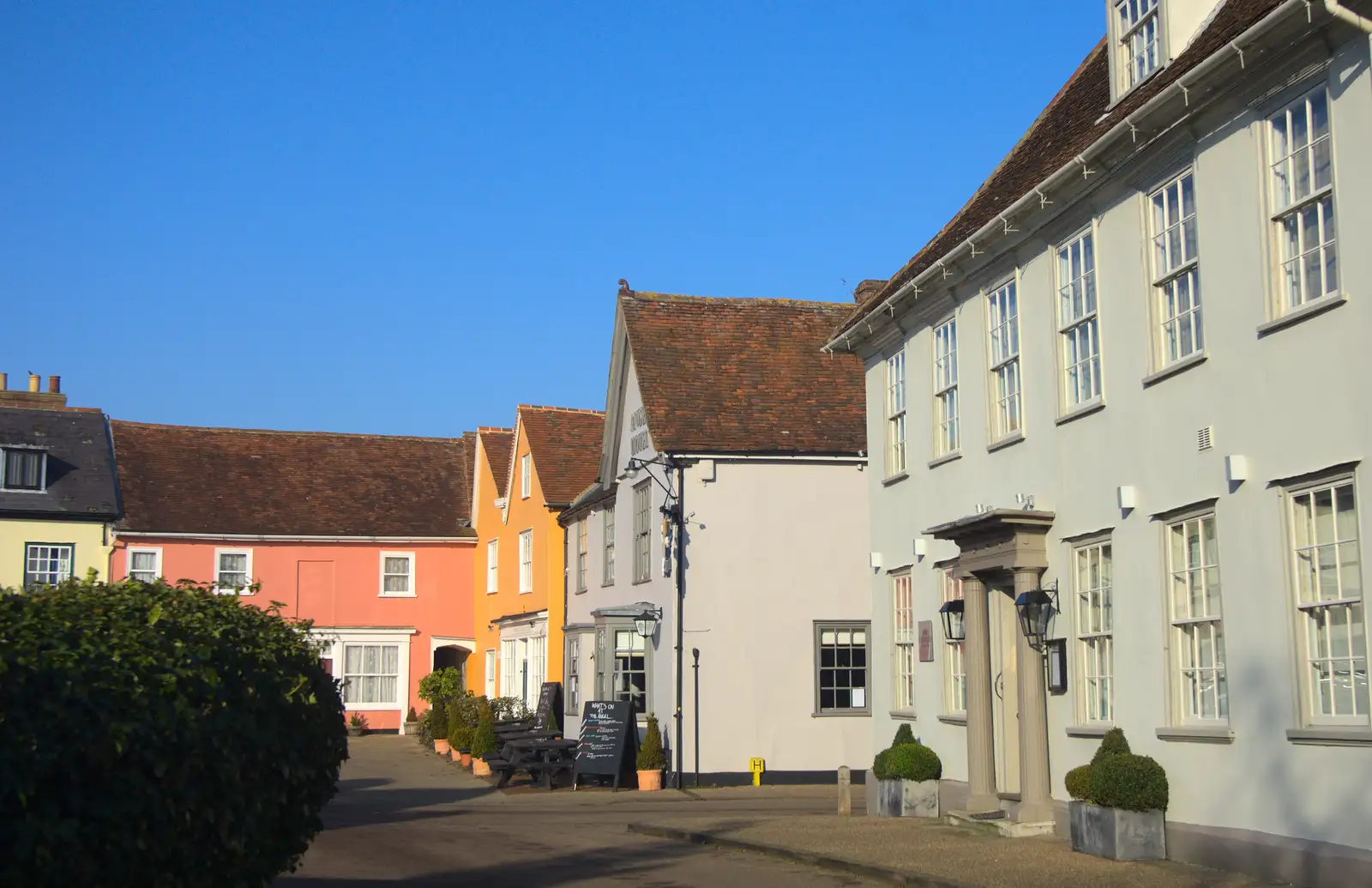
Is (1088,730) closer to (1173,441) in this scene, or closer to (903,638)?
(1173,441)

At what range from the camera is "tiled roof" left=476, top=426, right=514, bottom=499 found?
4341cm

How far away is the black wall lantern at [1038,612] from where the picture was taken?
15.4 meters

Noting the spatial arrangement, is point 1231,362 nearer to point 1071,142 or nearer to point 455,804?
point 1071,142

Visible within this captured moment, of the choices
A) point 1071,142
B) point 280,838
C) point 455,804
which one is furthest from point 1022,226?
point 455,804

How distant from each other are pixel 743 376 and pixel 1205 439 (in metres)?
16.5

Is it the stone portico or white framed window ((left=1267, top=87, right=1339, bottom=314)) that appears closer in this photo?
white framed window ((left=1267, top=87, right=1339, bottom=314))

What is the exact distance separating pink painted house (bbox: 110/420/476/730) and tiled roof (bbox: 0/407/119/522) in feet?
3.89

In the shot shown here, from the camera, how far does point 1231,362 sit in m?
12.3

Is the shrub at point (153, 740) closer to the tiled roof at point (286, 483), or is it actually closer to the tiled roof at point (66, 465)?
the tiled roof at point (66, 465)

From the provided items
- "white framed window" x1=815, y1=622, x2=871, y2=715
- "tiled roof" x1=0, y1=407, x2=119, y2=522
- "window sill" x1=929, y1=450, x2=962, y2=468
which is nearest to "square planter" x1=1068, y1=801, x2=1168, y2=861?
"window sill" x1=929, y1=450, x2=962, y2=468

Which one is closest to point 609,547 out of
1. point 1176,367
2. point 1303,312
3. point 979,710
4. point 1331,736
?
point 979,710

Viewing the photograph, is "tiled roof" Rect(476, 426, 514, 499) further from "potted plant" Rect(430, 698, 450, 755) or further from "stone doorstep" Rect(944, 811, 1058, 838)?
"stone doorstep" Rect(944, 811, 1058, 838)

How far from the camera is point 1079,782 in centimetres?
1391

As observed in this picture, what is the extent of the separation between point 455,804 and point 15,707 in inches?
705
